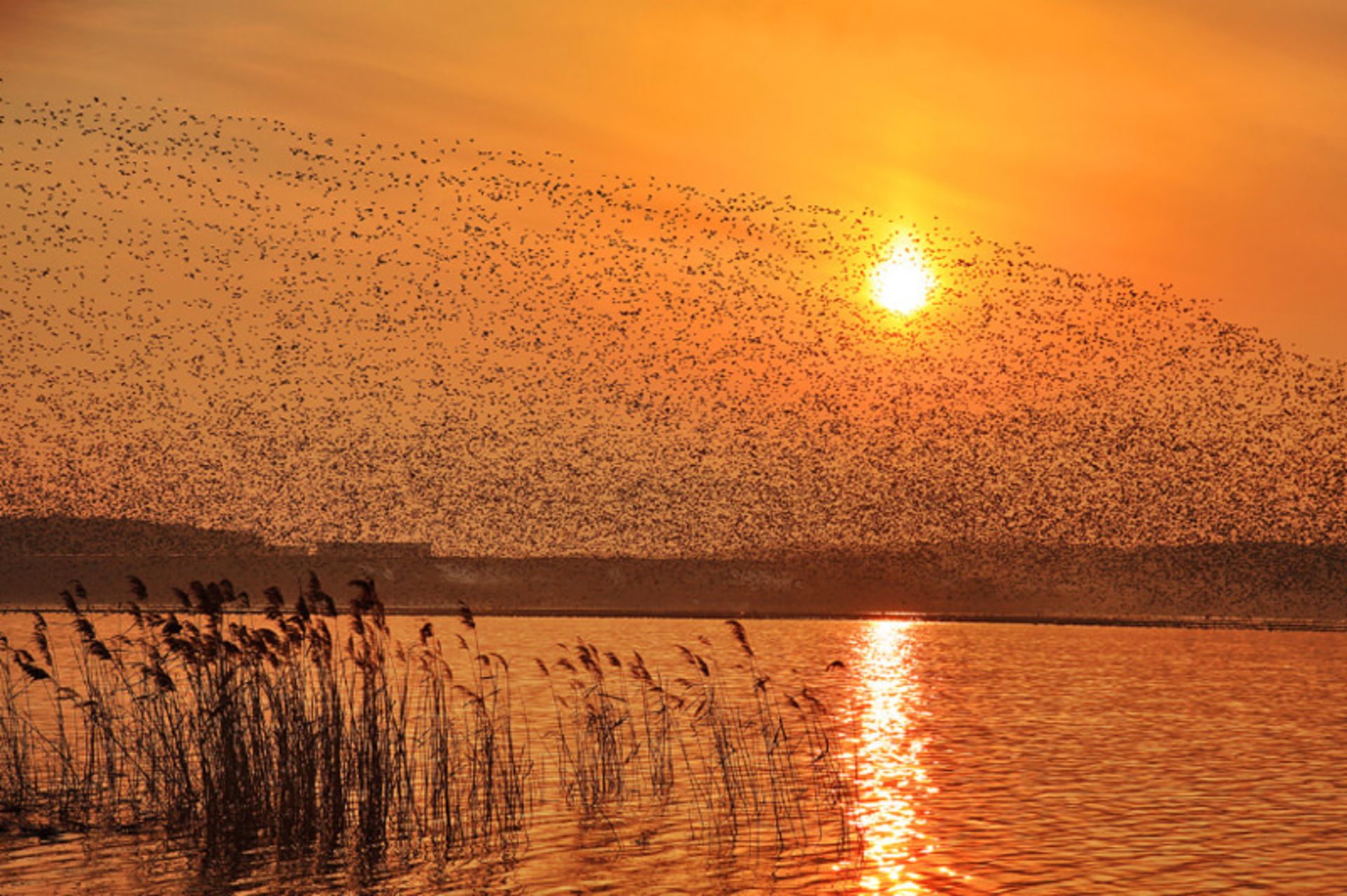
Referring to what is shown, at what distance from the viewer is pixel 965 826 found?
28.5 meters

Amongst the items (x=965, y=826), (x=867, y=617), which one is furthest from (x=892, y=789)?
(x=867, y=617)

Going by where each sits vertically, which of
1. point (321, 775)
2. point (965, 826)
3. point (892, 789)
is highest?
point (321, 775)

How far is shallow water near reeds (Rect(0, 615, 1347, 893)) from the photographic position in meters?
23.4

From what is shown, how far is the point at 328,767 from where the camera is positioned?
26156mm

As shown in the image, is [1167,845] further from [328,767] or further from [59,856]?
[59,856]

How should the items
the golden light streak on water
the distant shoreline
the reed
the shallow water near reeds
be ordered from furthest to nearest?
the distant shoreline < the reed < the golden light streak on water < the shallow water near reeds

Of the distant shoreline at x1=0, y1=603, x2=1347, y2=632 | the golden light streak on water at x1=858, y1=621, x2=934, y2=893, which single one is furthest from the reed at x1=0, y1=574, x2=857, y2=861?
the distant shoreline at x1=0, y1=603, x2=1347, y2=632

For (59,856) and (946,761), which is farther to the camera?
(946,761)

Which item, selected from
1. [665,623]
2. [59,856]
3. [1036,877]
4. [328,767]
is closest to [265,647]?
[328,767]

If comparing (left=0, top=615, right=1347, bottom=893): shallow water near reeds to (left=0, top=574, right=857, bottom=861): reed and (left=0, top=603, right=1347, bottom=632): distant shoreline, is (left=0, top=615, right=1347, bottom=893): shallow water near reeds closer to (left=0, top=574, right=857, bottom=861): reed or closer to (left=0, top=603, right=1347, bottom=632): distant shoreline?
(left=0, top=574, right=857, bottom=861): reed

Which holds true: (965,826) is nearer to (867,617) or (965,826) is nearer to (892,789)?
(892,789)

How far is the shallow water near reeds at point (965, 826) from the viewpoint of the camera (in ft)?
76.7

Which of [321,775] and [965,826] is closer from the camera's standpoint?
[321,775]

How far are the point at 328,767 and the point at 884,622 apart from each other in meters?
138
